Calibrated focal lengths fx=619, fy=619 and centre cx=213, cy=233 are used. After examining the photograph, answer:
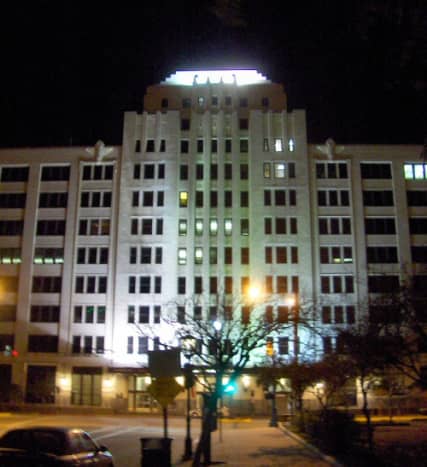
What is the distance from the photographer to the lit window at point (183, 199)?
66875mm

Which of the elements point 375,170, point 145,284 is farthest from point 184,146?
point 375,170

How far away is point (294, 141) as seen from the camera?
6825 cm

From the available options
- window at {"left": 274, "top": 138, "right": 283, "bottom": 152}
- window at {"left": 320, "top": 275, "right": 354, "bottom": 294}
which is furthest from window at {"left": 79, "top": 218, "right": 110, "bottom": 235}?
window at {"left": 320, "top": 275, "right": 354, "bottom": 294}

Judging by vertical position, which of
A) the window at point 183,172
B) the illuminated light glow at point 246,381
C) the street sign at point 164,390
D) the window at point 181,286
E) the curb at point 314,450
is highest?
the window at point 183,172

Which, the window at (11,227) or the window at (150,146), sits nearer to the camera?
the window at (11,227)

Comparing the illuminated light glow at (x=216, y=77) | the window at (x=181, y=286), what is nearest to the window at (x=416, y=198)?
the illuminated light glow at (x=216, y=77)

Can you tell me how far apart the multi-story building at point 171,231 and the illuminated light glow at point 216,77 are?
269cm

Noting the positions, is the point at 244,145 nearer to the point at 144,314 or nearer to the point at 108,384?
the point at 144,314

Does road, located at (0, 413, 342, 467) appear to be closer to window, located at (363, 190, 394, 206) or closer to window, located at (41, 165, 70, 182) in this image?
window, located at (363, 190, 394, 206)

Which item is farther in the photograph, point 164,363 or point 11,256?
point 11,256

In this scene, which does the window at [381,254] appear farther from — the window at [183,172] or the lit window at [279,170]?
the window at [183,172]

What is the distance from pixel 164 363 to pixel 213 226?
49.9 metres

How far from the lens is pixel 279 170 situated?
67.4 metres

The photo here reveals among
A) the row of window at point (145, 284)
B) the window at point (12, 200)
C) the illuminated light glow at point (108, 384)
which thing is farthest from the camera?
the window at point (12, 200)
